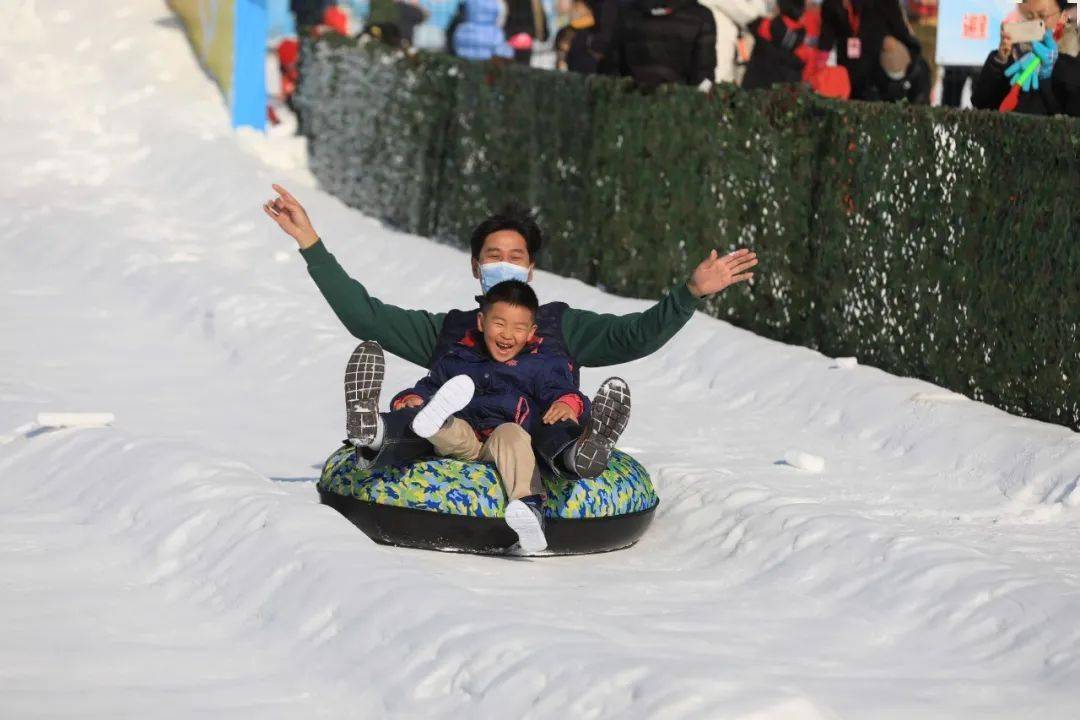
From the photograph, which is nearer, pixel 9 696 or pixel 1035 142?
pixel 9 696

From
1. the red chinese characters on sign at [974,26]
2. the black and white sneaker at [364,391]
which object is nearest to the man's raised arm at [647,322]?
the black and white sneaker at [364,391]

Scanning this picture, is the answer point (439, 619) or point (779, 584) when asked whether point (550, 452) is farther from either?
point (439, 619)

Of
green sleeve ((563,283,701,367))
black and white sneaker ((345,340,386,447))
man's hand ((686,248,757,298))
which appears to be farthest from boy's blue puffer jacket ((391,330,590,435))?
man's hand ((686,248,757,298))

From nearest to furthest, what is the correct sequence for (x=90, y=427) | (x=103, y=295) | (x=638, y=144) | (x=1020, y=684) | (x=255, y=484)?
(x=1020, y=684) → (x=255, y=484) → (x=90, y=427) → (x=638, y=144) → (x=103, y=295)

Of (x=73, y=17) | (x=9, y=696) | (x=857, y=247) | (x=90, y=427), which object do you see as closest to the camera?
(x=9, y=696)

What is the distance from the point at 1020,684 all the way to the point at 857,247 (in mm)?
6081

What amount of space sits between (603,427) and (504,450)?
1.47 feet

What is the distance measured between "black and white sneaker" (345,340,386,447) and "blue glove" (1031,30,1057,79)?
217 inches

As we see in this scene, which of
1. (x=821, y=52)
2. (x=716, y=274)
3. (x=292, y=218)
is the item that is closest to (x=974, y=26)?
(x=821, y=52)

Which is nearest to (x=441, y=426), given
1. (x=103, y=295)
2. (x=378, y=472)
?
(x=378, y=472)

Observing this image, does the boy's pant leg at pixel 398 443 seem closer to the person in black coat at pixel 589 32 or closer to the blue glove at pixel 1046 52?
the blue glove at pixel 1046 52

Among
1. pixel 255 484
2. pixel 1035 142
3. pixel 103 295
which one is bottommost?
pixel 103 295

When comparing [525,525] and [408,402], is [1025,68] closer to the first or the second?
[408,402]

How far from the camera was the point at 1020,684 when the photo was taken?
706 cm
